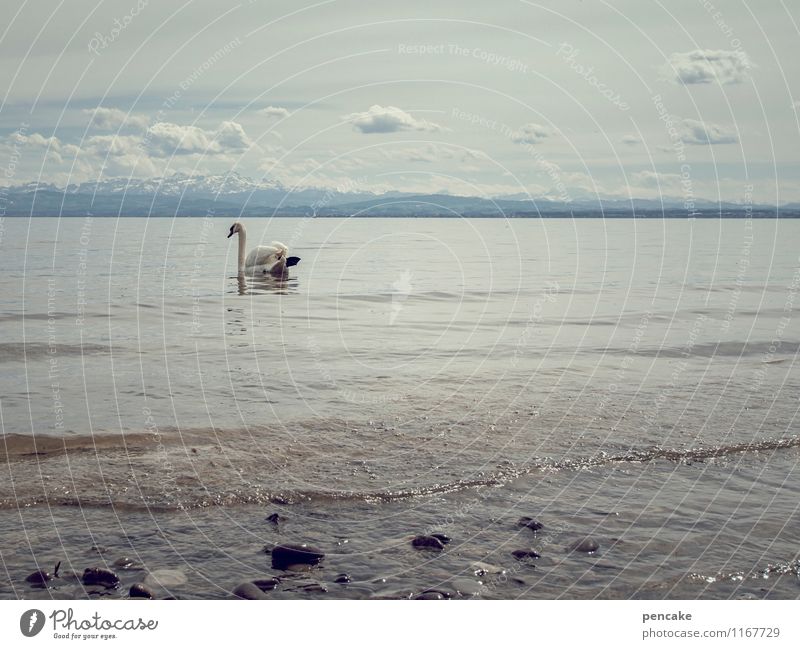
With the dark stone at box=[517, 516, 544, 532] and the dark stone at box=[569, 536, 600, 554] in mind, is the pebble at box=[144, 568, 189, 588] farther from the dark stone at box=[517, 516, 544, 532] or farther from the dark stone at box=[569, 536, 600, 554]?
the dark stone at box=[569, 536, 600, 554]

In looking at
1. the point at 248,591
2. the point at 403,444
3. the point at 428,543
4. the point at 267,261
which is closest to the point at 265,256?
the point at 267,261

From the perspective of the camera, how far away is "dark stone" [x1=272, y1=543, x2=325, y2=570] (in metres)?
8.07

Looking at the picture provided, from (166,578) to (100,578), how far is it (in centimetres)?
61

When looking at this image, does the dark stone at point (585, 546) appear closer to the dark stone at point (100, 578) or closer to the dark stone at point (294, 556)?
the dark stone at point (294, 556)

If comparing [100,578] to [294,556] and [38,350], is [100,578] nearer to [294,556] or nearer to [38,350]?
[294,556]

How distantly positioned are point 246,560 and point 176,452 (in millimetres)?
3941

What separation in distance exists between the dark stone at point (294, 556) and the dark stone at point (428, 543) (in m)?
1.04

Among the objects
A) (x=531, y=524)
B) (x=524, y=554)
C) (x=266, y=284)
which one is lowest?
(x=524, y=554)

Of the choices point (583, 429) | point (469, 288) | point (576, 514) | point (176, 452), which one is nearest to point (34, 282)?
point (469, 288)

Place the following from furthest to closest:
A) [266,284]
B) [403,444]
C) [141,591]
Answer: [266,284]
[403,444]
[141,591]

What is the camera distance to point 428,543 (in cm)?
861

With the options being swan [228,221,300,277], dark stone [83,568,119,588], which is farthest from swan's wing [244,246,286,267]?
dark stone [83,568,119,588]

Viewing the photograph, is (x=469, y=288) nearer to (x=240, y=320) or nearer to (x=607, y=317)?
(x=607, y=317)

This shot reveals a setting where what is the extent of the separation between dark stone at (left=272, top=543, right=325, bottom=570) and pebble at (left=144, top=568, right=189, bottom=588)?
905 mm
